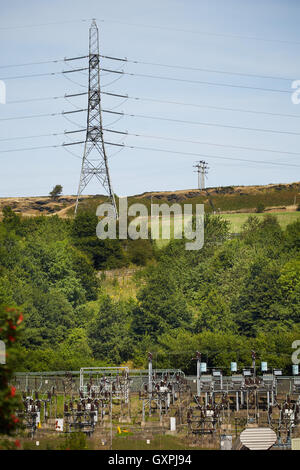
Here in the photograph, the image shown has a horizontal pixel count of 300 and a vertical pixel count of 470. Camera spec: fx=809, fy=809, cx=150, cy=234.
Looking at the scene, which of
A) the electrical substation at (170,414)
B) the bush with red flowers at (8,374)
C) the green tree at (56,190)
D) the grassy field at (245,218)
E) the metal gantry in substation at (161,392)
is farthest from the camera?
the green tree at (56,190)

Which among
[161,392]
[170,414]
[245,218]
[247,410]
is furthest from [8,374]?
[245,218]

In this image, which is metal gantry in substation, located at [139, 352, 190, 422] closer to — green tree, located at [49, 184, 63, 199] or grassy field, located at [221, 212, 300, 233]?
grassy field, located at [221, 212, 300, 233]

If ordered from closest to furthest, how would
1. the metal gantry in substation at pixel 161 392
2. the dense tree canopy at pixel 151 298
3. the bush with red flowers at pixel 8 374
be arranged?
the bush with red flowers at pixel 8 374
the metal gantry in substation at pixel 161 392
the dense tree canopy at pixel 151 298

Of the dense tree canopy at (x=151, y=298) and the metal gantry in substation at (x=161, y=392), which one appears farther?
the dense tree canopy at (x=151, y=298)

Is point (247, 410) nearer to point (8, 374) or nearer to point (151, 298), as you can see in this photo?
point (8, 374)

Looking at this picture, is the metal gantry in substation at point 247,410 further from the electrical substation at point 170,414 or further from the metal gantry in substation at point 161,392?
the metal gantry in substation at point 161,392

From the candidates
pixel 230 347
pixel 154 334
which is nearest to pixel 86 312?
pixel 154 334

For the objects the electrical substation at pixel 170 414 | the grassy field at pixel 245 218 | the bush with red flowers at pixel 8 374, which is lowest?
the electrical substation at pixel 170 414

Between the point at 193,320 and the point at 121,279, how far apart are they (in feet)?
72.7

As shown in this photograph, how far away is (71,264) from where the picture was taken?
3839 inches

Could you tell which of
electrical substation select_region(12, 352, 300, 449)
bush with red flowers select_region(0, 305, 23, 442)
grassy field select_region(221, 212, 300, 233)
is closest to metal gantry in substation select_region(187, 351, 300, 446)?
electrical substation select_region(12, 352, 300, 449)

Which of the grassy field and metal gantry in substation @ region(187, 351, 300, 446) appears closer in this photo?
metal gantry in substation @ region(187, 351, 300, 446)

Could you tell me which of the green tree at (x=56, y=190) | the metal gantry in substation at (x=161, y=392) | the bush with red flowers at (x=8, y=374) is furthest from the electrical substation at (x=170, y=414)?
the green tree at (x=56, y=190)

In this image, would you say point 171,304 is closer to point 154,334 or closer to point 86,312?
point 154,334
